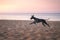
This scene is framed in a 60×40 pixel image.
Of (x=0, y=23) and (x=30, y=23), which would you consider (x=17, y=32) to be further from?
(x=0, y=23)

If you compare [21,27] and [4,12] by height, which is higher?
[4,12]

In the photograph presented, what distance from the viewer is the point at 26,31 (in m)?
1.68

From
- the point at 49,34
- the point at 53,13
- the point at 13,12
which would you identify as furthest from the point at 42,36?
the point at 13,12

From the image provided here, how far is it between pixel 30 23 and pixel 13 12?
0.29m

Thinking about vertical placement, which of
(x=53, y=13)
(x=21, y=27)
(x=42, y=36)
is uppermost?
(x=53, y=13)

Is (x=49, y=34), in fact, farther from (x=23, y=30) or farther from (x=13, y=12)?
(x=13, y=12)

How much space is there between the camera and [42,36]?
1.58m

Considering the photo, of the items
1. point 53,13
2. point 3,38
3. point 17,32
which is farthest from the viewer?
point 53,13

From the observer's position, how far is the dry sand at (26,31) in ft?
5.13

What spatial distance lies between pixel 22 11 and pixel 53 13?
398 mm

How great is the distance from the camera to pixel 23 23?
180 cm

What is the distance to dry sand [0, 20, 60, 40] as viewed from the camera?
156 centimetres

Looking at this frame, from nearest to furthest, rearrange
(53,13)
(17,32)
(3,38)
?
(3,38)
(17,32)
(53,13)

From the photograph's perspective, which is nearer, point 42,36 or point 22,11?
point 42,36
